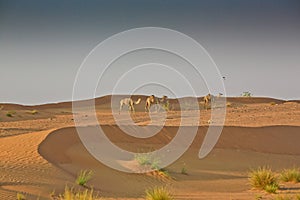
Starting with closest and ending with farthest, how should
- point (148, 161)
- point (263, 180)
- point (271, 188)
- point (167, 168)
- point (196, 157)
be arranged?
1. point (271, 188)
2. point (263, 180)
3. point (148, 161)
4. point (167, 168)
5. point (196, 157)

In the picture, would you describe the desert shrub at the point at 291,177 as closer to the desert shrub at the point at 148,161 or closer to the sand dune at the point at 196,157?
the sand dune at the point at 196,157

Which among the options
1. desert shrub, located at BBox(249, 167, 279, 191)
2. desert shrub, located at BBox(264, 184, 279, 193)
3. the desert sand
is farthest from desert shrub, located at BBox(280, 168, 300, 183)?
desert shrub, located at BBox(264, 184, 279, 193)

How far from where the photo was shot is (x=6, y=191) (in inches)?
513

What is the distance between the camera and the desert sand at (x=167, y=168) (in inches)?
578

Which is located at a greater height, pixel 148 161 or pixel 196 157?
pixel 196 157

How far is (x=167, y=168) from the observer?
1967 cm

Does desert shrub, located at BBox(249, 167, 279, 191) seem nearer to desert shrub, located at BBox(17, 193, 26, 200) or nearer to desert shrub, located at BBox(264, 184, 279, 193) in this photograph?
desert shrub, located at BBox(264, 184, 279, 193)

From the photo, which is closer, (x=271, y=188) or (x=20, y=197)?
(x=20, y=197)

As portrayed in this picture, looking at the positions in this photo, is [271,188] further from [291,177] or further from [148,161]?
→ [148,161]

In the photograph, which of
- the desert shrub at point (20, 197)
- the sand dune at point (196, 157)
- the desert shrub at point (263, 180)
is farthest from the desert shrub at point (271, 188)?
the desert shrub at point (20, 197)

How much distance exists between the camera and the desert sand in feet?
48.2

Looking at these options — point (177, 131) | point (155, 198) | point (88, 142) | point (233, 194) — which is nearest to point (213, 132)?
point (177, 131)

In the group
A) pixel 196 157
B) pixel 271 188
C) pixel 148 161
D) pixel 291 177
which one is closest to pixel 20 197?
pixel 271 188

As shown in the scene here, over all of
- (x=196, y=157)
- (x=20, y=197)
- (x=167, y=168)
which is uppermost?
(x=196, y=157)
